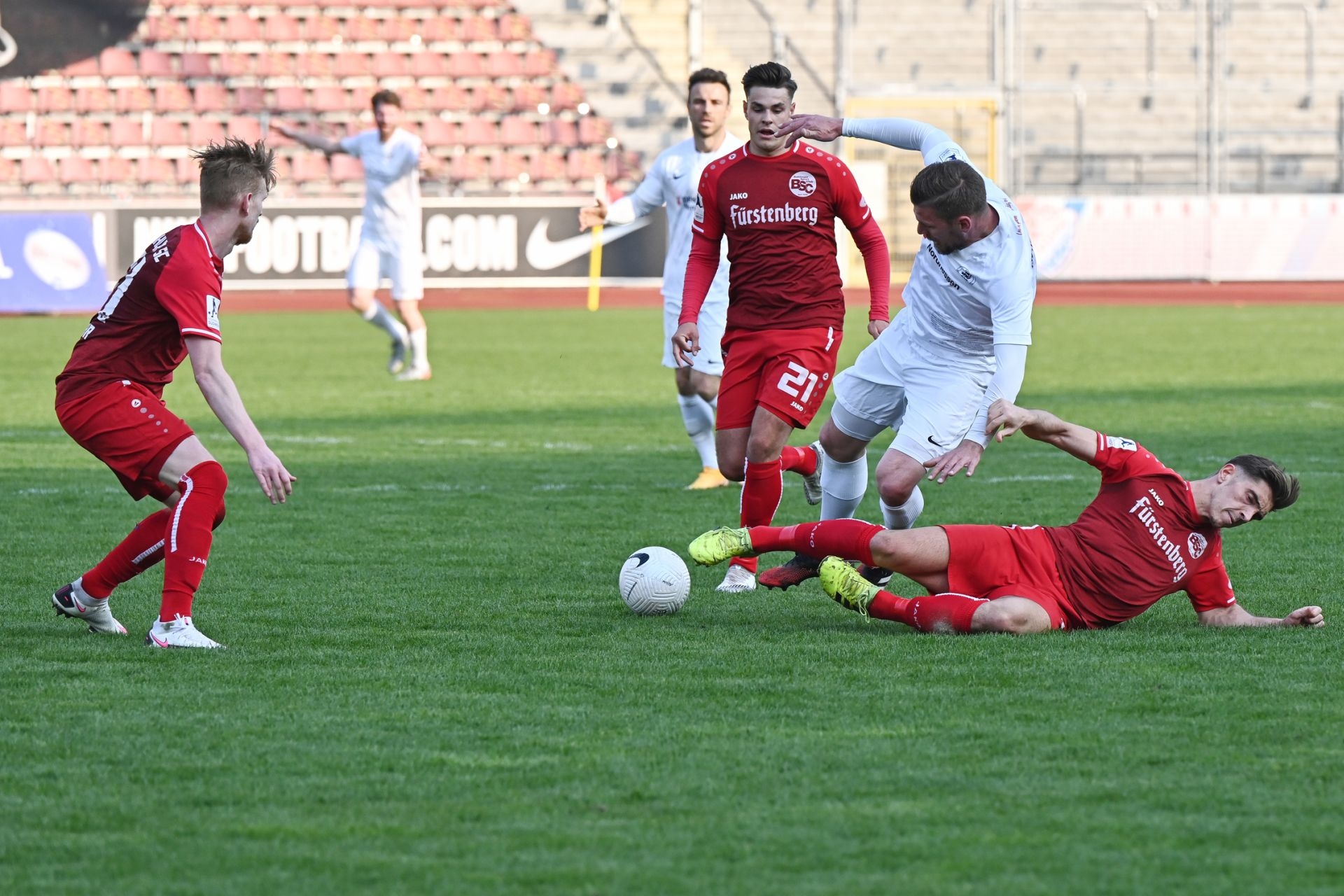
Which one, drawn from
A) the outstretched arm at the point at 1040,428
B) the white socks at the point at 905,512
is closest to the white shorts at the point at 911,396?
the white socks at the point at 905,512

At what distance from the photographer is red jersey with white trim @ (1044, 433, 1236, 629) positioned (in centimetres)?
576

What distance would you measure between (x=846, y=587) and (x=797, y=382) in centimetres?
117

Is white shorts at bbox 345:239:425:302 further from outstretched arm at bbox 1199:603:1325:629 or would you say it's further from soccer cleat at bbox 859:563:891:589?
outstretched arm at bbox 1199:603:1325:629

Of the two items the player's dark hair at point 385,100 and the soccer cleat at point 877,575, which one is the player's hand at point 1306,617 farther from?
the player's dark hair at point 385,100

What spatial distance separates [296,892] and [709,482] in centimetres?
661

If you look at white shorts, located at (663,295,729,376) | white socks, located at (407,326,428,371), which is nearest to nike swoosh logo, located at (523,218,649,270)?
white socks, located at (407,326,428,371)

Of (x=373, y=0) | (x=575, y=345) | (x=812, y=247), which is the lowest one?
(x=575, y=345)

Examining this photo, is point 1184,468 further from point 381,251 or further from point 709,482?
point 381,251

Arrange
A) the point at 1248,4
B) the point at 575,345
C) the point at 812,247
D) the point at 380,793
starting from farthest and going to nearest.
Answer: the point at 1248,4
the point at 575,345
the point at 812,247
the point at 380,793

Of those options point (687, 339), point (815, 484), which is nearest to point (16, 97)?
point (815, 484)

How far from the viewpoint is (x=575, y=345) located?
19672 mm

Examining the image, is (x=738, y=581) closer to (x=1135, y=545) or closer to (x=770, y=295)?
(x=770, y=295)

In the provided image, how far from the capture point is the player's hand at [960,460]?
5449 millimetres

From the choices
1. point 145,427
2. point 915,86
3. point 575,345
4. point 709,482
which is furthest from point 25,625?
point 915,86
